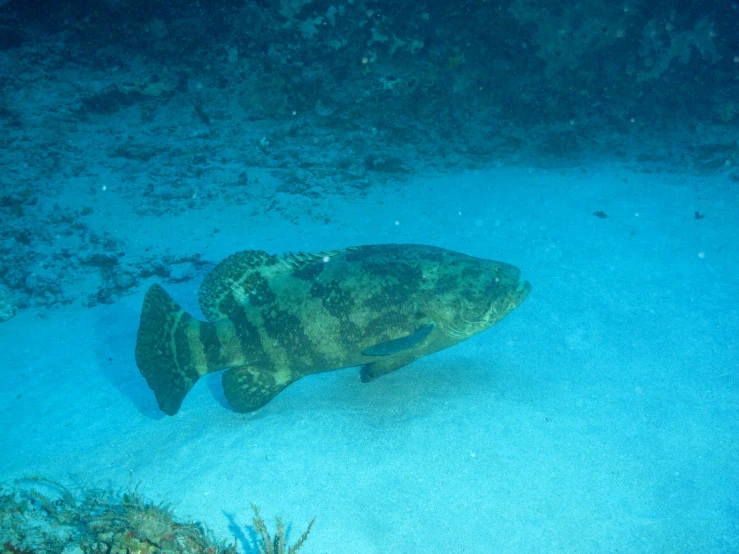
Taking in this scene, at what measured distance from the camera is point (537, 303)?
592 centimetres

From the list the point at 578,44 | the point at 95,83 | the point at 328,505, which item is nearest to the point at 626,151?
the point at 578,44

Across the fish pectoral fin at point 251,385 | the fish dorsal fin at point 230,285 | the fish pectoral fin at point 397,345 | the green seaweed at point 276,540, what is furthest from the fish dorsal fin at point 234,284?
the green seaweed at point 276,540

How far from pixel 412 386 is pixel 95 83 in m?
10.8

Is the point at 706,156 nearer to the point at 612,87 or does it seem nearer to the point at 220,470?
the point at 612,87

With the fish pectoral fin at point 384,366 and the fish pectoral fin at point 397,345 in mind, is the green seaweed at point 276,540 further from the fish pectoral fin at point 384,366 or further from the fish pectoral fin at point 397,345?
the fish pectoral fin at point 384,366

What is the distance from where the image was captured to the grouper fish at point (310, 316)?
417 cm

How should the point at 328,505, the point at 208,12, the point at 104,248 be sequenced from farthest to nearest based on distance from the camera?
1. the point at 208,12
2. the point at 104,248
3. the point at 328,505

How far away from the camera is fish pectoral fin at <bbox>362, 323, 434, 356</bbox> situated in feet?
12.8

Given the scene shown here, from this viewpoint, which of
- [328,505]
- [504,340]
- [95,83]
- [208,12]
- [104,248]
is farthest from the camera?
[208,12]

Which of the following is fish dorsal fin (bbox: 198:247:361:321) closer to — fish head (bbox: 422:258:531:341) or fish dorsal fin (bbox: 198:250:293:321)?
fish dorsal fin (bbox: 198:250:293:321)

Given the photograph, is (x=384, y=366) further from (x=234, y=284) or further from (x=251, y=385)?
(x=234, y=284)

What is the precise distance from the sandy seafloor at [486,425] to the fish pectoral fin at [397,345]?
0.90m

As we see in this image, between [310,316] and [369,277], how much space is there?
2.48 ft

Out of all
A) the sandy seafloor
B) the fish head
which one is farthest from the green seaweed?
the fish head
